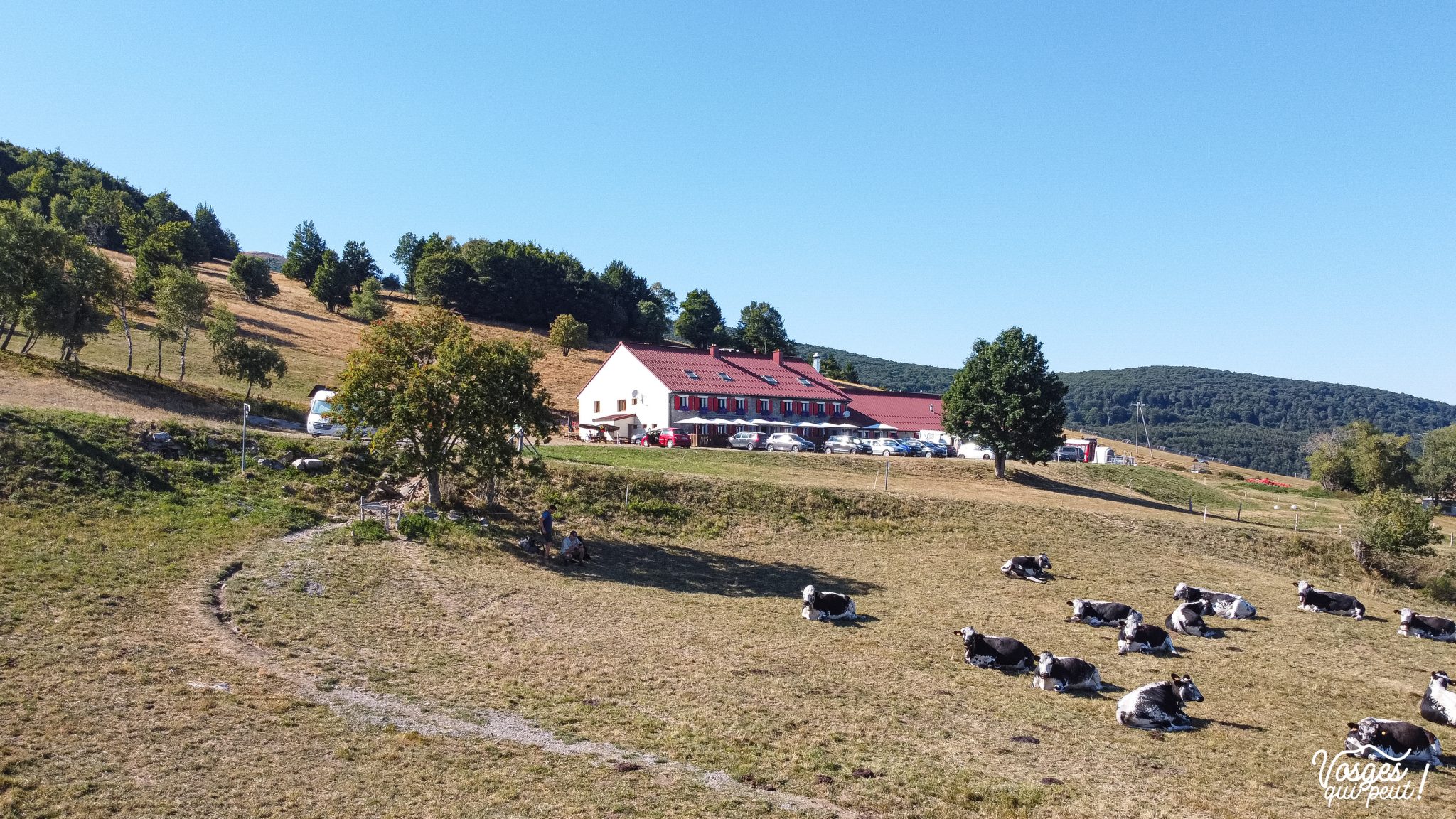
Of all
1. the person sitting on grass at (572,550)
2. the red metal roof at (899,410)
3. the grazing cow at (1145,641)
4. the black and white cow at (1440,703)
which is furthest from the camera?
the red metal roof at (899,410)

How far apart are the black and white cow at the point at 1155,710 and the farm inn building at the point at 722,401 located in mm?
48453

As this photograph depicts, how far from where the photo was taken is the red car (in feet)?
199

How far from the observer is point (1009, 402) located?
2242 inches

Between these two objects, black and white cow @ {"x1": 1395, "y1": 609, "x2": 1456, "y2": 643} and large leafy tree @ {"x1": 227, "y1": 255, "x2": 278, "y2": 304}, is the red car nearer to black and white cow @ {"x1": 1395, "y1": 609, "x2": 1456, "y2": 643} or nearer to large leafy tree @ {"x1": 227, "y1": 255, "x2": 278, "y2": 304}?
black and white cow @ {"x1": 1395, "y1": 609, "x2": 1456, "y2": 643}

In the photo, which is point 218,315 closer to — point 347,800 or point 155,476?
point 155,476

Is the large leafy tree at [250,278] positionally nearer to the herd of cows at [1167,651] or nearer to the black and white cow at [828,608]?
the herd of cows at [1167,651]

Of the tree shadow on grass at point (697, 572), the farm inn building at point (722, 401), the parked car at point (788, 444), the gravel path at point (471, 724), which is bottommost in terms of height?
the tree shadow on grass at point (697, 572)

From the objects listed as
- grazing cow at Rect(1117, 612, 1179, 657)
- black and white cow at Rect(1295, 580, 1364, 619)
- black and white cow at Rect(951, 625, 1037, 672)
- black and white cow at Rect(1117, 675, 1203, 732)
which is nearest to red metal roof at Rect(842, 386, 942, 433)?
black and white cow at Rect(1295, 580, 1364, 619)

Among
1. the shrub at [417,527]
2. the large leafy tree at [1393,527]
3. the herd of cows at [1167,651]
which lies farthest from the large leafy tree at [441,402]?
the large leafy tree at [1393,527]

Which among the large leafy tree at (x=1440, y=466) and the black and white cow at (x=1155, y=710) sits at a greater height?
the large leafy tree at (x=1440, y=466)

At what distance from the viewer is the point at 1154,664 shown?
2020 cm

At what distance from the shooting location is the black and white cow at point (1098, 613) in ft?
79.7

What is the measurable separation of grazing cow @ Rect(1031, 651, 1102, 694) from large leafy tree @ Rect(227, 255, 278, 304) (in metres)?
110

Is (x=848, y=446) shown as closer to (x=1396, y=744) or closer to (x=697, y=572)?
(x=697, y=572)
